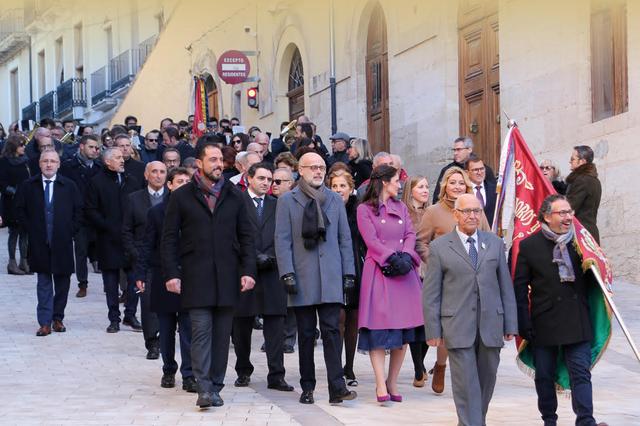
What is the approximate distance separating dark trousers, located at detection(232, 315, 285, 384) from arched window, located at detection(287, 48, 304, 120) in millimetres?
19088

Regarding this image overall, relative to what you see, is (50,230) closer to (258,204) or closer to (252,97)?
(258,204)

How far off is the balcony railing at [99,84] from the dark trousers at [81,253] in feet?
94.8

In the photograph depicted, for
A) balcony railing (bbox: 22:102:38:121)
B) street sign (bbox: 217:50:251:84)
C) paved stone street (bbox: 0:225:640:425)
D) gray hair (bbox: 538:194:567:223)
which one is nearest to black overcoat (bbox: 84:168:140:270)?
paved stone street (bbox: 0:225:640:425)

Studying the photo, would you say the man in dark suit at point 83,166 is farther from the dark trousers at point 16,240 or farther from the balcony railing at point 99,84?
the balcony railing at point 99,84

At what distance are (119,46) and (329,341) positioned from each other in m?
36.1

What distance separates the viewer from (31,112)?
5428cm

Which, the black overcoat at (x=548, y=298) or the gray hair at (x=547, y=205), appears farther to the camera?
the gray hair at (x=547, y=205)

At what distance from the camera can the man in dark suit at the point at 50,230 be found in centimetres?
1482

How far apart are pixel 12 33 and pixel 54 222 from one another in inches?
1703

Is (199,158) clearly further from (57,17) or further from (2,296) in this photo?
(57,17)

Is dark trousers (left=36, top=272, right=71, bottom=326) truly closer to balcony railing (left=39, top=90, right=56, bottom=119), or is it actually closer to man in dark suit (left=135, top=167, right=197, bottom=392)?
man in dark suit (left=135, top=167, right=197, bottom=392)

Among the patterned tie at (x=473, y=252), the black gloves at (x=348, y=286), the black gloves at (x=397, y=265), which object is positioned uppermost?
the patterned tie at (x=473, y=252)

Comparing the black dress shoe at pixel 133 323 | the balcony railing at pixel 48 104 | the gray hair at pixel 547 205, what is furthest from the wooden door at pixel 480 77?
the balcony railing at pixel 48 104

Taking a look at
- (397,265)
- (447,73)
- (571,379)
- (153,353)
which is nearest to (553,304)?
(571,379)
